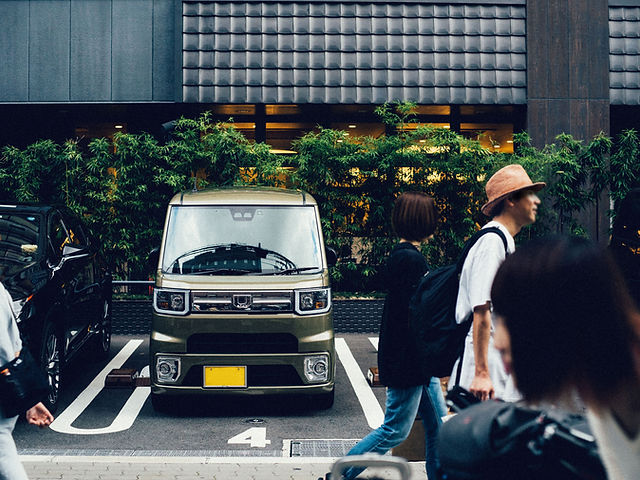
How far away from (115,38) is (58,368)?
8.30 meters

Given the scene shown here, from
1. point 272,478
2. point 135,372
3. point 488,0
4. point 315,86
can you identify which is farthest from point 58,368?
point 488,0

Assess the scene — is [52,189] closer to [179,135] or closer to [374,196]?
[179,135]

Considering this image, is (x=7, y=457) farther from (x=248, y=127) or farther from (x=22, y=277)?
(x=248, y=127)

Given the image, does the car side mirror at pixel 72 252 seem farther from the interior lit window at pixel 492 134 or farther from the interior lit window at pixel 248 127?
the interior lit window at pixel 492 134

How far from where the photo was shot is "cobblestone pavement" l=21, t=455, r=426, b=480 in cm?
441

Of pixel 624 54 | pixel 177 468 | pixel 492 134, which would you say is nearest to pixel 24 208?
pixel 177 468

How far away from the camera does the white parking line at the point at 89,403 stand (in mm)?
5762

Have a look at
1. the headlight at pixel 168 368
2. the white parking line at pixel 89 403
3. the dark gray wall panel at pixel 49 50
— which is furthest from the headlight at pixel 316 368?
the dark gray wall panel at pixel 49 50

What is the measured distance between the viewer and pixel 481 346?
300cm

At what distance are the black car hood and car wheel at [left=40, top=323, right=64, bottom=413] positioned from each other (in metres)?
0.41

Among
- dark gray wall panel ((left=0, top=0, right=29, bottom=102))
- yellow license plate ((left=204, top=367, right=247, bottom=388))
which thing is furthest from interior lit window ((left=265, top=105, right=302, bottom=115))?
yellow license plate ((left=204, top=367, right=247, bottom=388))

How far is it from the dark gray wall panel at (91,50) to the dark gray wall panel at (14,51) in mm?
902

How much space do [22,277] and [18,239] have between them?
0.69m

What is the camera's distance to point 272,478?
4395mm
